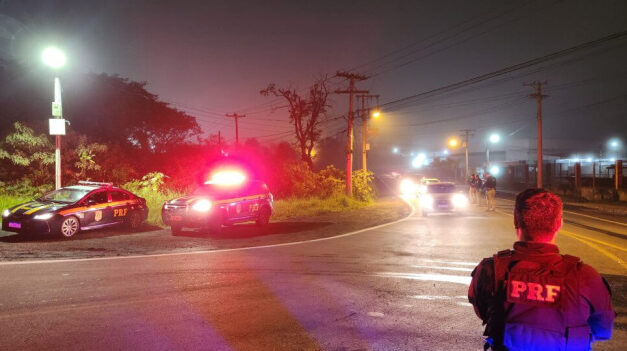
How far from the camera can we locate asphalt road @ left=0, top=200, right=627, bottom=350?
16.0 ft

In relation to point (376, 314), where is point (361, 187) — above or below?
above

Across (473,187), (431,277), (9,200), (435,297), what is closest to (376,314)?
(435,297)

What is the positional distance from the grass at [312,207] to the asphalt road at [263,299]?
8.69 meters

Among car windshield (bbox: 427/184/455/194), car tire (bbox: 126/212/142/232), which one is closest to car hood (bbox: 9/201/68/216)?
car tire (bbox: 126/212/142/232)

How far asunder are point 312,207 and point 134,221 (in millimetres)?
9714

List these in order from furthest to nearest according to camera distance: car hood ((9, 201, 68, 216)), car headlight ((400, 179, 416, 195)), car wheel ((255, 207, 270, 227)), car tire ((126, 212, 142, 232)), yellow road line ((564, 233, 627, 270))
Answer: car headlight ((400, 179, 416, 195)) < car wheel ((255, 207, 270, 227)) < car tire ((126, 212, 142, 232)) < car hood ((9, 201, 68, 216)) < yellow road line ((564, 233, 627, 270))

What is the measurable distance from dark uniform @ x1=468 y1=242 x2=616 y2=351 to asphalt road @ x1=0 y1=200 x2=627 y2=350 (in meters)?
2.54

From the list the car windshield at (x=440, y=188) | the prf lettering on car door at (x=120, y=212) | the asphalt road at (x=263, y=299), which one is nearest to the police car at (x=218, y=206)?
the prf lettering on car door at (x=120, y=212)

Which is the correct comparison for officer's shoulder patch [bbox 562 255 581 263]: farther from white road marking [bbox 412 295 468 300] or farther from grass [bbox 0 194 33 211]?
grass [bbox 0 194 33 211]

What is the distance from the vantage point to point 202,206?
1312 cm

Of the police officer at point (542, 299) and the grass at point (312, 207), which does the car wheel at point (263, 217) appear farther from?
the police officer at point (542, 299)

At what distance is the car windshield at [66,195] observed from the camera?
13.4 metres

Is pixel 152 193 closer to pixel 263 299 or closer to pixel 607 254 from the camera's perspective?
pixel 263 299

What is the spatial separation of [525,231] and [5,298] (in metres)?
6.92
